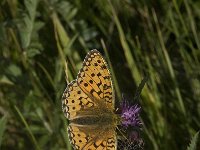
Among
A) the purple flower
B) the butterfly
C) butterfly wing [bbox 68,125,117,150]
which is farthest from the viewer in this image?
the purple flower

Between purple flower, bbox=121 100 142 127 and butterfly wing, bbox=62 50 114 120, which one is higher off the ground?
butterfly wing, bbox=62 50 114 120

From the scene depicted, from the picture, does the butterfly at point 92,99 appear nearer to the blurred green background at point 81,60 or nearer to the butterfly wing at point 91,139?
the butterfly wing at point 91,139

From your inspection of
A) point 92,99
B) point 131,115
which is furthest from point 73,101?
point 131,115

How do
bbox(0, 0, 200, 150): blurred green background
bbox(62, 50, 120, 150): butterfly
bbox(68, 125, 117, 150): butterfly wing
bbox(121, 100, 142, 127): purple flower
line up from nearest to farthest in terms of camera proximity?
bbox(68, 125, 117, 150): butterfly wing
bbox(62, 50, 120, 150): butterfly
bbox(121, 100, 142, 127): purple flower
bbox(0, 0, 200, 150): blurred green background

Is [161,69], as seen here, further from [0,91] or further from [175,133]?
[0,91]

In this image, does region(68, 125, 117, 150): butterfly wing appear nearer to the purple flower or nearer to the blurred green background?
the purple flower

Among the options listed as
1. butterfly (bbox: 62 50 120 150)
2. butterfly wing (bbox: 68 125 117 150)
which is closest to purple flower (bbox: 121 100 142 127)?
butterfly (bbox: 62 50 120 150)

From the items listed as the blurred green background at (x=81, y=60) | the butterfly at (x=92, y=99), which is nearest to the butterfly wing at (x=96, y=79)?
the butterfly at (x=92, y=99)
